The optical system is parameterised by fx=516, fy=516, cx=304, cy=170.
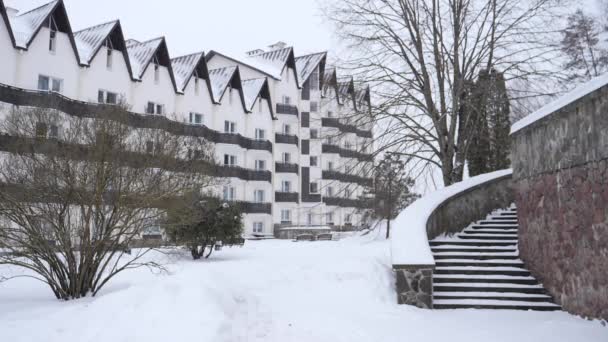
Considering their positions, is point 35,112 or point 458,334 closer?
point 458,334

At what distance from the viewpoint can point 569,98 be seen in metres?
8.45

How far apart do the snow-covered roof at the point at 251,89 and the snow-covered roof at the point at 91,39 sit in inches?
516

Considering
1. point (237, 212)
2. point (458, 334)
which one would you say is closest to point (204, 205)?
point (237, 212)

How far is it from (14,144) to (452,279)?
939 centimetres

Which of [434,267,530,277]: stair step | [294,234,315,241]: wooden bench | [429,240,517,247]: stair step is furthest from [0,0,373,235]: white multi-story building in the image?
[434,267,530,277]: stair step

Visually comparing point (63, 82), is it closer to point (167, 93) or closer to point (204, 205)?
point (167, 93)

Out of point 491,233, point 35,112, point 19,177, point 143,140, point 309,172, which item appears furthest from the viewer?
point 309,172

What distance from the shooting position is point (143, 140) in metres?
12.5

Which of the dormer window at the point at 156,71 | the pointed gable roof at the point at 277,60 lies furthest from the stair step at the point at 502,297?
the pointed gable roof at the point at 277,60

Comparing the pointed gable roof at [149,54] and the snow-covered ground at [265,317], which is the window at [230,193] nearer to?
the pointed gable roof at [149,54]

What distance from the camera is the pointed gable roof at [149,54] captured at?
3419 centimetres

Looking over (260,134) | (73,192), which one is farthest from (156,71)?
(73,192)

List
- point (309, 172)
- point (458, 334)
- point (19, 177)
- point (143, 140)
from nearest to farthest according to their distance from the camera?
point (458, 334) → point (19, 177) → point (143, 140) → point (309, 172)

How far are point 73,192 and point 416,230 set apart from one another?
7.23 m
